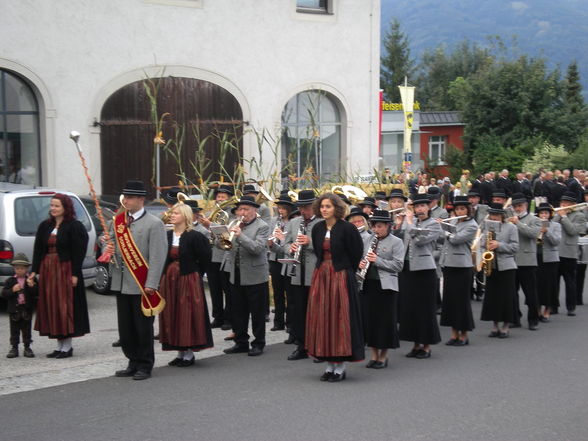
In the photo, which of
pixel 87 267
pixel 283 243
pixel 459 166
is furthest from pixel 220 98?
pixel 459 166

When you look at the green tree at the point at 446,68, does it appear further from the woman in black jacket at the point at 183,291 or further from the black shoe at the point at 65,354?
the woman in black jacket at the point at 183,291

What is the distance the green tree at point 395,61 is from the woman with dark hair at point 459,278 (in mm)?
72209

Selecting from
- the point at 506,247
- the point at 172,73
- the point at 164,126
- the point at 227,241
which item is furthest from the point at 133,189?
the point at 172,73

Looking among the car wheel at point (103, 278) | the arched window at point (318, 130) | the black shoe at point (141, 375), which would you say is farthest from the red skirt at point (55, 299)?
the arched window at point (318, 130)

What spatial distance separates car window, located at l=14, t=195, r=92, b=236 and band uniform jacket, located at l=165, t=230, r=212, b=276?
14.0ft

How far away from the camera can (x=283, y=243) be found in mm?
10656

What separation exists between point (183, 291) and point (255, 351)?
4.45 feet

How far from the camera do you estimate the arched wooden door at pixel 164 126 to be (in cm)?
2073

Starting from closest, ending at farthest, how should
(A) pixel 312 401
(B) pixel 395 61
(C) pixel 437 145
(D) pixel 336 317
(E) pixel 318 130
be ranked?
1. (A) pixel 312 401
2. (D) pixel 336 317
3. (E) pixel 318 130
4. (C) pixel 437 145
5. (B) pixel 395 61

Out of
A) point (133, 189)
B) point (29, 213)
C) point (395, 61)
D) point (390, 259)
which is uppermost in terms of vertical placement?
point (395, 61)

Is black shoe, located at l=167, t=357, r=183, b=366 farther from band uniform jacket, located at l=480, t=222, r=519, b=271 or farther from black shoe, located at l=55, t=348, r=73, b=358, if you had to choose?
band uniform jacket, located at l=480, t=222, r=519, b=271

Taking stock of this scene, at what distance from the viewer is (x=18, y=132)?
19859 millimetres

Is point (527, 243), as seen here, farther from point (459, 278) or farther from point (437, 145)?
point (437, 145)

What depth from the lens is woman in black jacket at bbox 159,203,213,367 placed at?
361 inches
